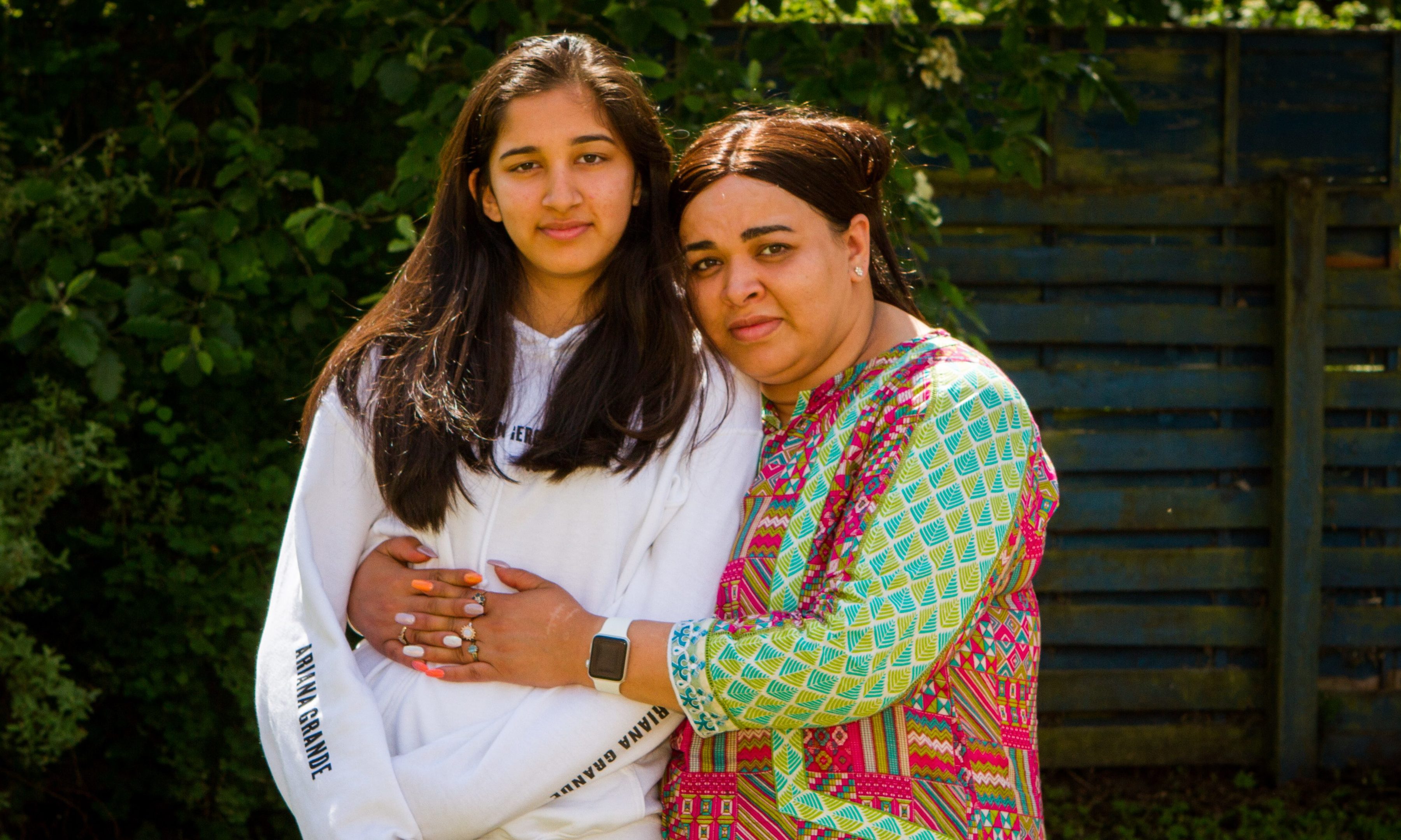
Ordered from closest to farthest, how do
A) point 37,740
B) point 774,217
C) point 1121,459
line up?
point 774,217 → point 37,740 → point 1121,459

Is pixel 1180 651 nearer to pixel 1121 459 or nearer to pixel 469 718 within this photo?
pixel 1121 459

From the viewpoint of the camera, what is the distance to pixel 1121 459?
421 cm

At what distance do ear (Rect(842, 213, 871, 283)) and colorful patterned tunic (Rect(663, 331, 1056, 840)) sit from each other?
0.59 ft

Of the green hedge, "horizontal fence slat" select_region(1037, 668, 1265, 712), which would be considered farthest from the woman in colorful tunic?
"horizontal fence slat" select_region(1037, 668, 1265, 712)

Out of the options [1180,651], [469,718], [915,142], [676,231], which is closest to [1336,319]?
[1180,651]

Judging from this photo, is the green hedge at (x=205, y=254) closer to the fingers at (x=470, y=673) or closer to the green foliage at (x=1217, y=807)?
the fingers at (x=470, y=673)

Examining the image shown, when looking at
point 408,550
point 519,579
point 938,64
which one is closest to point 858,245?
point 519,579

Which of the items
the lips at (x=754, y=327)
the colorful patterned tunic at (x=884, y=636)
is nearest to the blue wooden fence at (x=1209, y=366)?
the lips at (x=754, y=327)

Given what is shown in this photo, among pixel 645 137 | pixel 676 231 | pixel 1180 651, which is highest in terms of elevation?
pixel 645 137

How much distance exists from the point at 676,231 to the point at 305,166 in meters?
1.88

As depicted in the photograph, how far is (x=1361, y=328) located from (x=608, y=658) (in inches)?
133

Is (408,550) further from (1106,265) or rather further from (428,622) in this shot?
(1106,265)

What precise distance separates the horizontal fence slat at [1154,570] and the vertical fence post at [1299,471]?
3.5 inches

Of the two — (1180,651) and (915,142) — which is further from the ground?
(915,142)
